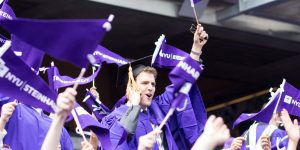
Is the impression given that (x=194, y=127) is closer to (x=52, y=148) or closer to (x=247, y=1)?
(x=52, y=148)

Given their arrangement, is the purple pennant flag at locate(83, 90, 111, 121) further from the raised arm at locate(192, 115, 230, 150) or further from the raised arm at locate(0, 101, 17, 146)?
the raised arm at locate(192, 115, 230, 150)

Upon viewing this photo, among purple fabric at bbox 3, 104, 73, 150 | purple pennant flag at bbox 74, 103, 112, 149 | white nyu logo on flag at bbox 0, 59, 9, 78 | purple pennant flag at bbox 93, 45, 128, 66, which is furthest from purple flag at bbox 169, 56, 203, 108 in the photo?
purple pennant flag at bbox 93, 45, 128, 66

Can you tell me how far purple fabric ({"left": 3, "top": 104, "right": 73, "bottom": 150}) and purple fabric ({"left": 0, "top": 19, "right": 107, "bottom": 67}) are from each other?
131 centimetres

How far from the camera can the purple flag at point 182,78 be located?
3.19 meters

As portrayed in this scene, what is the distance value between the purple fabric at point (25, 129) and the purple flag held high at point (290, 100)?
192cm

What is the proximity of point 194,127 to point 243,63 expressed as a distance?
296 inches

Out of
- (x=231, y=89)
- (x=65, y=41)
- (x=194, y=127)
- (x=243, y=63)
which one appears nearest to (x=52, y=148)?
(x=65, y=41)

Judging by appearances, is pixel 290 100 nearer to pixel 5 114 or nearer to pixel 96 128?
pixel 96 128

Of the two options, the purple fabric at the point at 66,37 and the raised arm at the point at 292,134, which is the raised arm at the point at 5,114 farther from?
the raised arm at the point at 292,134

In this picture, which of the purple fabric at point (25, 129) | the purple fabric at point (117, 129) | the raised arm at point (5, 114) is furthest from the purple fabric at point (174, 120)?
the raised arm at point (5, 114)

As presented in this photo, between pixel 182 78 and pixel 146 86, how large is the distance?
1.82 m

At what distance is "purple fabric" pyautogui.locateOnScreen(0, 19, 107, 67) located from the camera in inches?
125

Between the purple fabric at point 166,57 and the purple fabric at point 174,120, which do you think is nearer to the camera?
the purple fabric at point 174,120

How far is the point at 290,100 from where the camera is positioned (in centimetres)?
539
